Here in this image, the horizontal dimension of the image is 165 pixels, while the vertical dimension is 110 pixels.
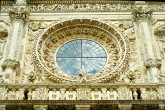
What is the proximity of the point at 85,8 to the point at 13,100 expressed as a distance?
7.08 m

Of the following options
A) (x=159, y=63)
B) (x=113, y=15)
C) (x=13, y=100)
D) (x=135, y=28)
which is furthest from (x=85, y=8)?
(x=13, y=100)

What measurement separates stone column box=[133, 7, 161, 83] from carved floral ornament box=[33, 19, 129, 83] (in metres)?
0.82

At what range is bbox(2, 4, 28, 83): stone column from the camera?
13.3m

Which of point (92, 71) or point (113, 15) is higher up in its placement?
point (113, 15)

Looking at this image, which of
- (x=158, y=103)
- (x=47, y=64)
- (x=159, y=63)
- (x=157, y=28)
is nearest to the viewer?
(x=158, y=103)

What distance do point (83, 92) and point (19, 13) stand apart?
587 centimetres

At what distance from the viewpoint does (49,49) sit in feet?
50.4

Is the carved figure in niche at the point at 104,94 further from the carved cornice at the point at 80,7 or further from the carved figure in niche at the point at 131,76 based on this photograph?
the carved cornice at the point at 80,7

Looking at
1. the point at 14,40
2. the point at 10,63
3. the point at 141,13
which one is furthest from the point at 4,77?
the point at 141,13

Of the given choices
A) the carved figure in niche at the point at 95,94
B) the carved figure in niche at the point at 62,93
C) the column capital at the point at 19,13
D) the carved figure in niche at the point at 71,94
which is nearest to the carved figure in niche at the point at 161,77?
the carved figure in niche at the point at 95,94

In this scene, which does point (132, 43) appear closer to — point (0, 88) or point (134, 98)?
point (134, 98)

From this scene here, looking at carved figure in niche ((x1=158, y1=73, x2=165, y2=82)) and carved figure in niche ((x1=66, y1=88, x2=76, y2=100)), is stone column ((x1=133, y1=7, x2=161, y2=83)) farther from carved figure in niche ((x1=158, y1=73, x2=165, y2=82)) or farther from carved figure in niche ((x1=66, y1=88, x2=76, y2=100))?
carved figure in niche ((x1=66, y1=88, x2=76, y2=100))

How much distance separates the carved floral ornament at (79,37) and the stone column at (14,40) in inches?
30.4

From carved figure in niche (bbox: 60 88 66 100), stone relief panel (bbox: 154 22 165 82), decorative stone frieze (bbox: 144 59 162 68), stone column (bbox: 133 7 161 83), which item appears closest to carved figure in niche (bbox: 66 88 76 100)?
carved figure in niche (bbox: 60 88 66 100)
